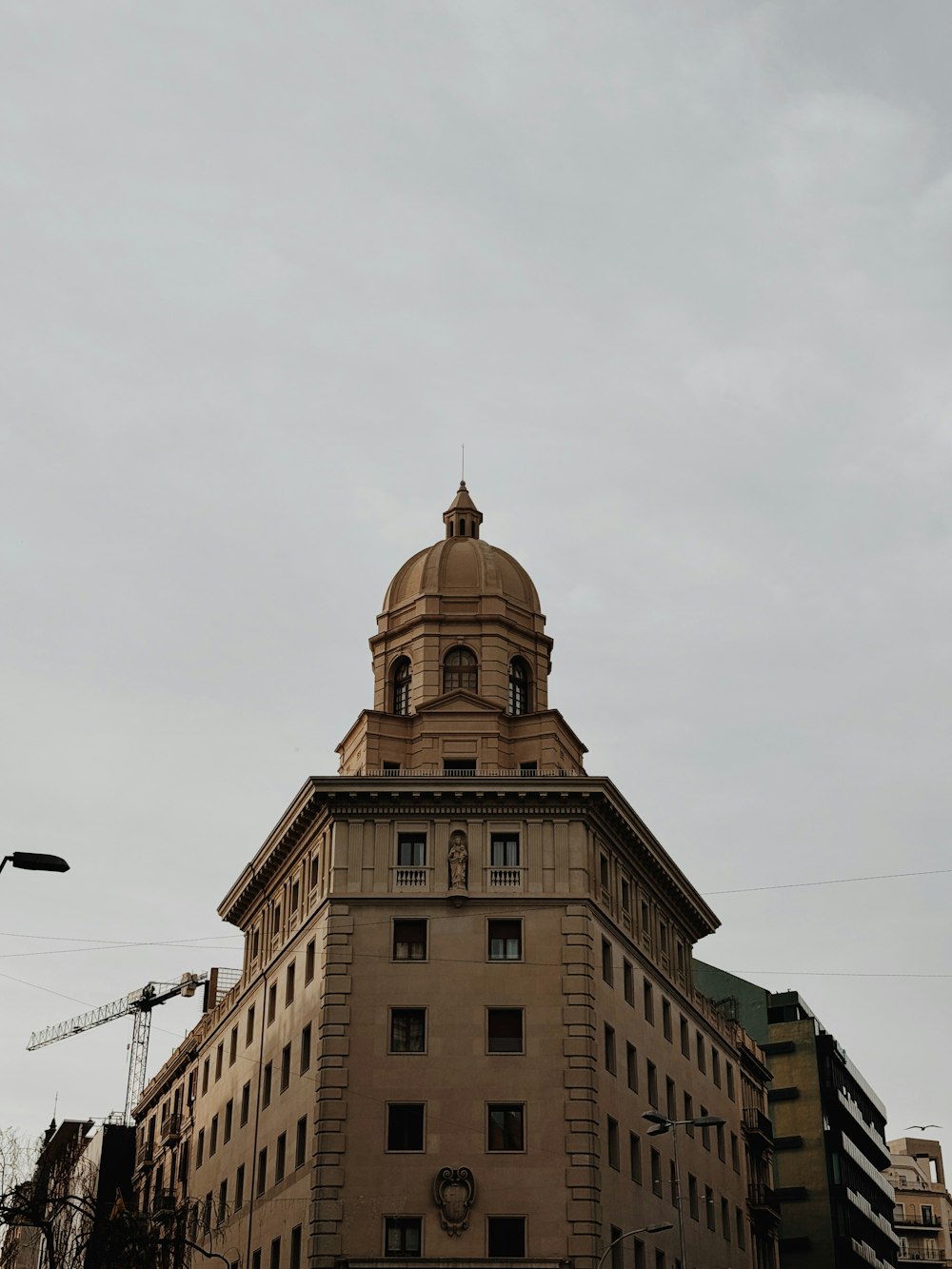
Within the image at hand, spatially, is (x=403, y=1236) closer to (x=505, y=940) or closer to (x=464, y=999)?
(x=464, y=999)

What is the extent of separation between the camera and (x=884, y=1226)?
440 feet

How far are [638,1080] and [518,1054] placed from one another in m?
8.26

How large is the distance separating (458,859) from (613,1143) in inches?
470

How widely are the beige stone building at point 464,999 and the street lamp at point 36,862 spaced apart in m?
26.0

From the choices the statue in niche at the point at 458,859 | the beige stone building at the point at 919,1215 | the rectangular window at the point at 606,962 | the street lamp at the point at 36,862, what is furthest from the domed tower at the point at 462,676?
the beige stone building at the point at 919,1215

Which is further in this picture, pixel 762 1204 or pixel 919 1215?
pixel 919 1215

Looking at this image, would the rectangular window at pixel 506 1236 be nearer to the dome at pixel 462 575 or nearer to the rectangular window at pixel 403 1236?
the rectangular window at pixel 403 1236

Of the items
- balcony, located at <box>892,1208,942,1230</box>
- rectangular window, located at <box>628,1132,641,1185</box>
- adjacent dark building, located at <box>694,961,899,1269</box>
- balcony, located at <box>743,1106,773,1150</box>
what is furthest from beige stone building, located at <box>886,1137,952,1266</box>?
rectangular window, located at <box>628,1132,641,1185</box>

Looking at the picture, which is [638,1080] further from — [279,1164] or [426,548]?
[426,548]

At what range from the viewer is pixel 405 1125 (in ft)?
196

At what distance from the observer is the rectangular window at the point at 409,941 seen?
2484 inches

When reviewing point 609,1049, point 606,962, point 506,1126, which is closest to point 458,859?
point 606,962

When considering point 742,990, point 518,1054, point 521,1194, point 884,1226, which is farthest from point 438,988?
point 884,1226

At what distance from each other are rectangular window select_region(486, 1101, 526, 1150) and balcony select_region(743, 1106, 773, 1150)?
105ft
